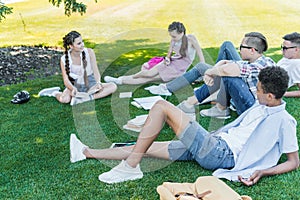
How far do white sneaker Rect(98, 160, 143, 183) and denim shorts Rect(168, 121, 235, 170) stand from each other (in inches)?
18.1

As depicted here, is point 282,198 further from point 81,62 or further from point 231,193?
point 81,62

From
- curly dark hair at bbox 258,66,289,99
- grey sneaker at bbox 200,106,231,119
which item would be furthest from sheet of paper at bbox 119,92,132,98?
curly dark hair at bbox 258,66,289,99

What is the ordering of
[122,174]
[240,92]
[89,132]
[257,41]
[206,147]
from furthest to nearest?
[89,132] < [240,92] < [257,41] < [122,174] < [206,147]

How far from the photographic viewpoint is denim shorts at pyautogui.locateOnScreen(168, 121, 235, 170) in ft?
9.41

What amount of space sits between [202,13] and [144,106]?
421 inches

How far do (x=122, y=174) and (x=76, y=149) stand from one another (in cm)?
72

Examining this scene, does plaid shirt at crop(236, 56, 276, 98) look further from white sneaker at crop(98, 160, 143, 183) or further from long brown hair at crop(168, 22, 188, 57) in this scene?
long brown hair at crop(168, 22, 188, 57)

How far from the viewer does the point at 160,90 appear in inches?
205

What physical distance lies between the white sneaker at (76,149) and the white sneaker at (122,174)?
1.36 feet

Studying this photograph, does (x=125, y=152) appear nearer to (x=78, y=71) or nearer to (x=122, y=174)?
(x=122, y=174)

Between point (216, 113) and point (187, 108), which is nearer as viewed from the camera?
point (216, 113)

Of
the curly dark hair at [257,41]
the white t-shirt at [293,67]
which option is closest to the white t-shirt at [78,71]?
the curly dark hair at [257,41]

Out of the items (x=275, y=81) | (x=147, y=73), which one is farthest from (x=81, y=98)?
(x=275, y=81)

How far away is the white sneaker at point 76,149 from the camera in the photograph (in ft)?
11.0
